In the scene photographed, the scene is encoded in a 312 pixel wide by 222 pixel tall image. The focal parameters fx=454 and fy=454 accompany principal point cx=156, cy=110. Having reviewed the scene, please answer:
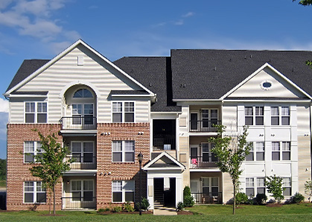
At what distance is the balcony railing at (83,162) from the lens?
33.2 meters

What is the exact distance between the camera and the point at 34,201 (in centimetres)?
3231

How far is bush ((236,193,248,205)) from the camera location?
33103 millimetres

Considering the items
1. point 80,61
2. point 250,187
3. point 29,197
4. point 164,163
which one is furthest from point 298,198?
point 29,197

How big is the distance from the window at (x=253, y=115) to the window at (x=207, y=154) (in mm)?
3537

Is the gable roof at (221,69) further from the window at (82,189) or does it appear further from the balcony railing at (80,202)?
the balcony railing at (80,202)

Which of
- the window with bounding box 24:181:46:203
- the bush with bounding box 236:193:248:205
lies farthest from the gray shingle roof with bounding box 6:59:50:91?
the bush with bounding box 236:193:248:205

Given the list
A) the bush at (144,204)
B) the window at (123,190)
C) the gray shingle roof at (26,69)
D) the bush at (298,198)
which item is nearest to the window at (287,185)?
the bush at (298,198)

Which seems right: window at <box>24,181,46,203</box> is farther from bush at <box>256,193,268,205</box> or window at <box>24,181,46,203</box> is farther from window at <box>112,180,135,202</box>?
bush at <box>256,193,268,205</box>

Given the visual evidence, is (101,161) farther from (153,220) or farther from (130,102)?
(153,220)

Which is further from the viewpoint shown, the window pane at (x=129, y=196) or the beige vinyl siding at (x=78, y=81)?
the beige vinyl siding at (x=78, y=81)

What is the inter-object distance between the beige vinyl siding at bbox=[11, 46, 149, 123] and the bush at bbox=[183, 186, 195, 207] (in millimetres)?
6072

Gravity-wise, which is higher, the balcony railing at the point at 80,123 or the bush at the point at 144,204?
the balcony railing at the point at 80,123

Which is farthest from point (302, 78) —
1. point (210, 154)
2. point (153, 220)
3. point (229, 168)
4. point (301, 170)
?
point (153, 220)

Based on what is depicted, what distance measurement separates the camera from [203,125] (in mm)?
36000
